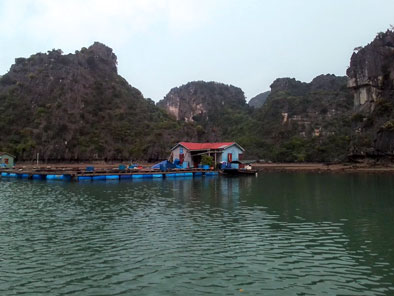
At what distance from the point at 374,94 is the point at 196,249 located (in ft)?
289

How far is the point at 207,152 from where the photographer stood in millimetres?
63250

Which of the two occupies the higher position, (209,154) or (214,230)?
(209,154)

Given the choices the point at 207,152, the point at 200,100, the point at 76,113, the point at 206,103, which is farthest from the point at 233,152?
the point at 200,100

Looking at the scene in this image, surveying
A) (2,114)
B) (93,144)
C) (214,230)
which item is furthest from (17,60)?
(214,230)

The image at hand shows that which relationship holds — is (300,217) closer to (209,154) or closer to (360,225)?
A: (360,225)

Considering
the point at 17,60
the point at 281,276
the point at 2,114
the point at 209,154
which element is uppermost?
the point at 17,60

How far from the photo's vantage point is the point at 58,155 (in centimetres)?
8100

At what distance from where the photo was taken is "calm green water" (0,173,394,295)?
392 inches

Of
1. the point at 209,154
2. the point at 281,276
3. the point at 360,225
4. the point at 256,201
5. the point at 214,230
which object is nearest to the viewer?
the point at 281,276

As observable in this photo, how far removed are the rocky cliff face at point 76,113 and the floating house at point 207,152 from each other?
20.4 metres

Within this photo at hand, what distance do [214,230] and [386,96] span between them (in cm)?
8127

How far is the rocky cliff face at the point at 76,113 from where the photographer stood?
84.0 m

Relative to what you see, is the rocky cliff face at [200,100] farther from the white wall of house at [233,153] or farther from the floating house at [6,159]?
the floating house at [6,159]

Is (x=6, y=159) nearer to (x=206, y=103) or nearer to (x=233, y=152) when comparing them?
(x=233, y=152)
